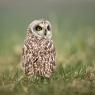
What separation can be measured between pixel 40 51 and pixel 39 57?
0.08 metres

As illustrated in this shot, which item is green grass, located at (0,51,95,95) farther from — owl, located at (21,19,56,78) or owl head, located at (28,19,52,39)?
owl head, located at (28,19,52,39)

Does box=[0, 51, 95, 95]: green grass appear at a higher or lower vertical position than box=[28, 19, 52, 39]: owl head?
lower

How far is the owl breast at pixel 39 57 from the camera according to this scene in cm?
866

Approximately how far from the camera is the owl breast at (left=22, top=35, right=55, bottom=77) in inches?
341

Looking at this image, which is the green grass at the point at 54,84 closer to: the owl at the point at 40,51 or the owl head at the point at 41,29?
the owl at the point at 40,51

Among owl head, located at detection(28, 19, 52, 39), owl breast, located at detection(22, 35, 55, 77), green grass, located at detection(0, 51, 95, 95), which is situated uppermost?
owl head, located at detection(28, 19, 52, 39)

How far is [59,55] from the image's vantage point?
39.1ft

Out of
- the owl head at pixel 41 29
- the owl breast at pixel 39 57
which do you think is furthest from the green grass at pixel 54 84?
the owl head at pixel 41 29

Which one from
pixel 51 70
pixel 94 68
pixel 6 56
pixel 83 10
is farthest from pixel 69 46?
pixel 83 10

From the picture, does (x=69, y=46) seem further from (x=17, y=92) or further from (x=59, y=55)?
(x=17, y=92)

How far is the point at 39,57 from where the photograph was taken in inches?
341

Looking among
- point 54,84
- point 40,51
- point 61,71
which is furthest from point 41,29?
point 54,84

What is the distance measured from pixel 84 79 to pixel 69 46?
390cm

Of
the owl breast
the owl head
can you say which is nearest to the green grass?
the owl breast
